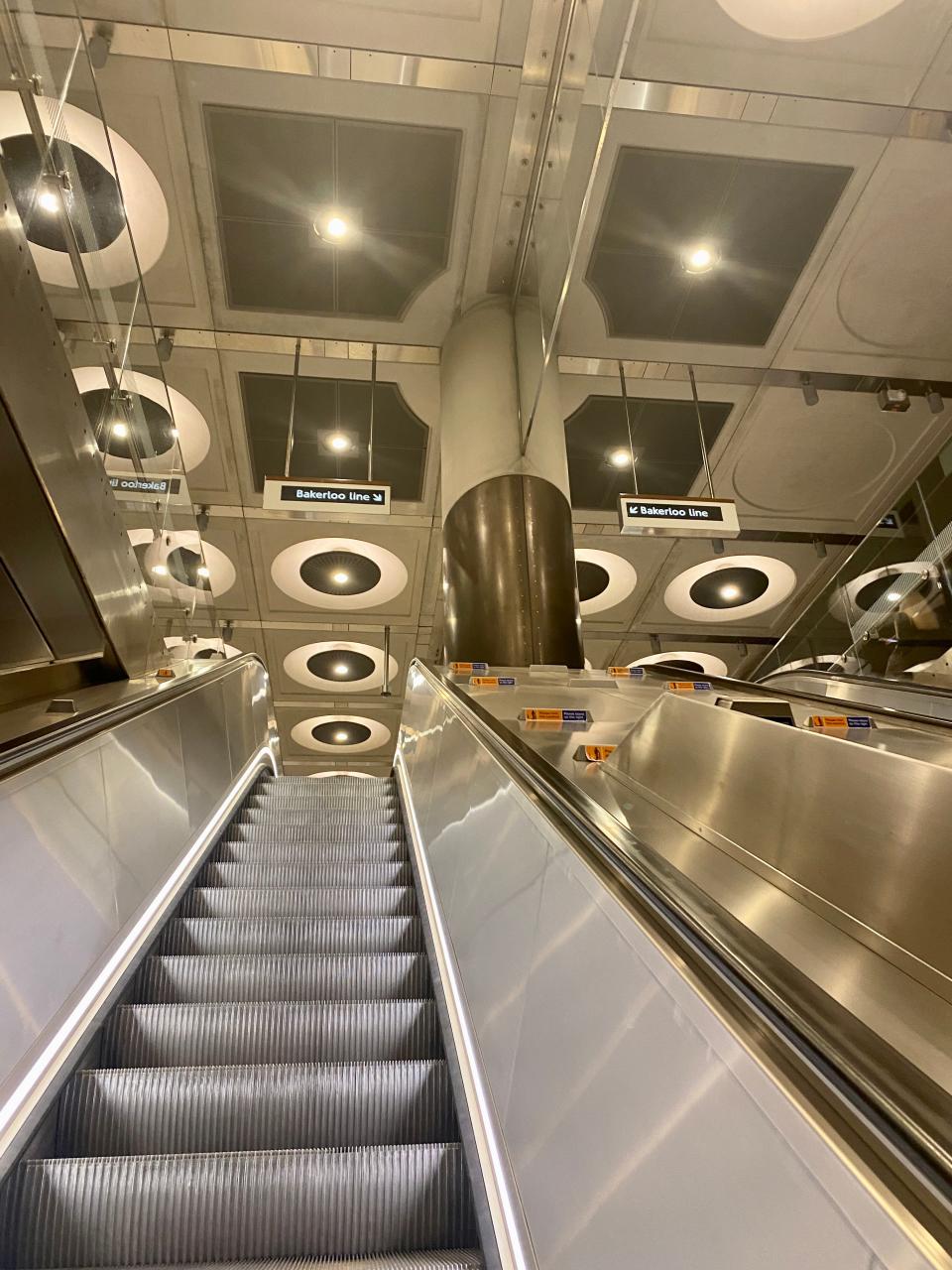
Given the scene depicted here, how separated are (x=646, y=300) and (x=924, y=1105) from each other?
7989 millimetres

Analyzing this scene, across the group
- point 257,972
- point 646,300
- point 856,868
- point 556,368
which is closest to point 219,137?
point 556,368

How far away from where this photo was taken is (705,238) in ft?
22.4

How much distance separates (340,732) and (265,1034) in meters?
16.1

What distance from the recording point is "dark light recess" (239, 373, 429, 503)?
340 inches

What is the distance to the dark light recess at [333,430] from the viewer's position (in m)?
8.64

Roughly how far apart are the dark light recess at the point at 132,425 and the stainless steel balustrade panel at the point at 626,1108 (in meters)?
3.85

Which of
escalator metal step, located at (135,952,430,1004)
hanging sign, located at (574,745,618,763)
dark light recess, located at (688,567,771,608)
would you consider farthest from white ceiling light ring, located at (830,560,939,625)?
dark light recess, located at (688,567,771,608)

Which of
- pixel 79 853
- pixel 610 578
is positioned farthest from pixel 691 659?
pixel 79 853

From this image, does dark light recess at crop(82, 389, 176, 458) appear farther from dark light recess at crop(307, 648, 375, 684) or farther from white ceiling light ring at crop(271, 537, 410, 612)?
dark light recess at crop(307, 648, 375, 684)

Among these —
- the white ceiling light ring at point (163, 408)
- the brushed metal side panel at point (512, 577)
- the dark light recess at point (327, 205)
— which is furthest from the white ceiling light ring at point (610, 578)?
the white ceiling light ring at point (163, 408)

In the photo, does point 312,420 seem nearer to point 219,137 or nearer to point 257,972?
point 219,137

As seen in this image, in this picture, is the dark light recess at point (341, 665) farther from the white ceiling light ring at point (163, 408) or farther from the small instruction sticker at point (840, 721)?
the small instruction sticker at point (840, 721)

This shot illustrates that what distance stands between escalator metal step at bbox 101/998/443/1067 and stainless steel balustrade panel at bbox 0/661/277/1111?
26cm

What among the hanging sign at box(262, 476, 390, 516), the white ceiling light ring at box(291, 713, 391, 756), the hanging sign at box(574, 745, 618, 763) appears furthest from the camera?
the white ceiling light ring at box(291, 713, 391, 756)
